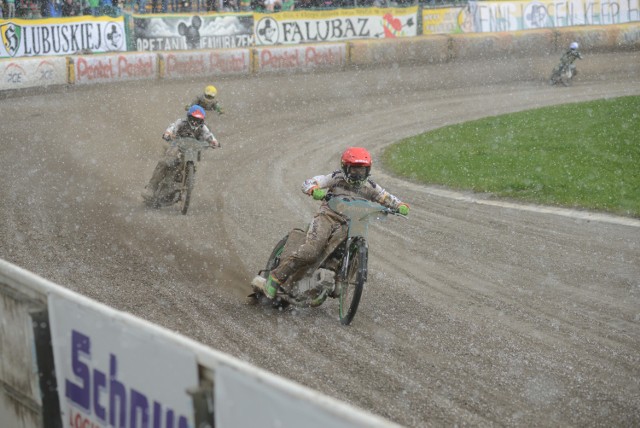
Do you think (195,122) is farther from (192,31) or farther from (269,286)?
(192,31)

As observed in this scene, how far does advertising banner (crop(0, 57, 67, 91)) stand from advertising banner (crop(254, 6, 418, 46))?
7662 millimetres

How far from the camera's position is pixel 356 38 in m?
34.1

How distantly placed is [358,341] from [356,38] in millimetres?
26934

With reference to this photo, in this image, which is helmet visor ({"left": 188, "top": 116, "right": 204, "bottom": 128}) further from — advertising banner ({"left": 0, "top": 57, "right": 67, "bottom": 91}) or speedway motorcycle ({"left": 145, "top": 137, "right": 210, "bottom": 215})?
advertising banner ({"left": 0, "top": 57, "right": 67, "bottom": 91})

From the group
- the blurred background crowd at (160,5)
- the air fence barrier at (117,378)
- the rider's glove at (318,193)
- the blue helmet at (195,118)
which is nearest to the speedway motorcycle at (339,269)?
the rider's glove at (318,193)

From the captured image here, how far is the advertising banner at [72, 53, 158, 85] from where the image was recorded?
28.3 metres

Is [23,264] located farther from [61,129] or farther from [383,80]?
[383,80]

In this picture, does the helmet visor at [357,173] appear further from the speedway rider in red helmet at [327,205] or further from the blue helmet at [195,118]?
the blue helmet at [195,118]

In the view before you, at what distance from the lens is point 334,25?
110 ft

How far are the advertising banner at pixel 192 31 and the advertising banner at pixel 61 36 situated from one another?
2.93ft

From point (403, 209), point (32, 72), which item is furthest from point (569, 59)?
point (403, 209)

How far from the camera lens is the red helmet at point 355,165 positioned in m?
9.17

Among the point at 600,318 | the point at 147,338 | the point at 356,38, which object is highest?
the point at 356,38

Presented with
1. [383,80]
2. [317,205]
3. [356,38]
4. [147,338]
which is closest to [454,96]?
[383,80]
